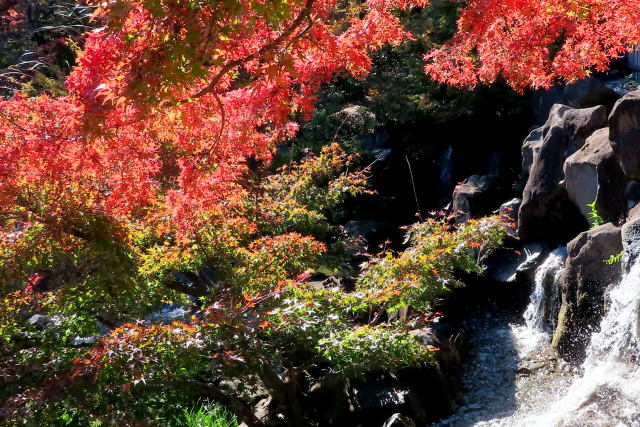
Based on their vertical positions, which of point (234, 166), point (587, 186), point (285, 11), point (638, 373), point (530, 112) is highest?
point (285, 11)

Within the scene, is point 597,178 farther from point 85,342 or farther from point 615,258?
point 85,342

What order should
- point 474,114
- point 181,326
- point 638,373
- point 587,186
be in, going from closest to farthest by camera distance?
point 181,326, point 638,373, point 587,186, point 474,114

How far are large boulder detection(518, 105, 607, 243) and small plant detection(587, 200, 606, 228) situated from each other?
0.59m

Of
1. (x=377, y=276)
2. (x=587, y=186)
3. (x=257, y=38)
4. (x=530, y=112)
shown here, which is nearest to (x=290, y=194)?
(x=377, y=276)

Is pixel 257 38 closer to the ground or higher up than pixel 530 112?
higher up

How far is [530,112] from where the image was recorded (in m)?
12.1

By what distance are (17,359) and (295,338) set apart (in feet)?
6.93

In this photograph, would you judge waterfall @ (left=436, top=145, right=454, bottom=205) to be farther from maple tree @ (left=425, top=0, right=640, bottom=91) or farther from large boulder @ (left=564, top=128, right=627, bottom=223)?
maple tree @ (left=425, top=0, right=640, bottom=91)

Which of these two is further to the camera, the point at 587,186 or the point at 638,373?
the point at 587,186

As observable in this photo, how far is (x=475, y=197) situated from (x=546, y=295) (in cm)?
267

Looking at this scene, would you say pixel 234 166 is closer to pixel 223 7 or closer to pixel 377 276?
pixel 377 276

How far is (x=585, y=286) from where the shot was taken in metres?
6.88

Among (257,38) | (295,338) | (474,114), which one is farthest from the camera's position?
(474,114)

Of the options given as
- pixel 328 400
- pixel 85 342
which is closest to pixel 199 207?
pixel 85 342
